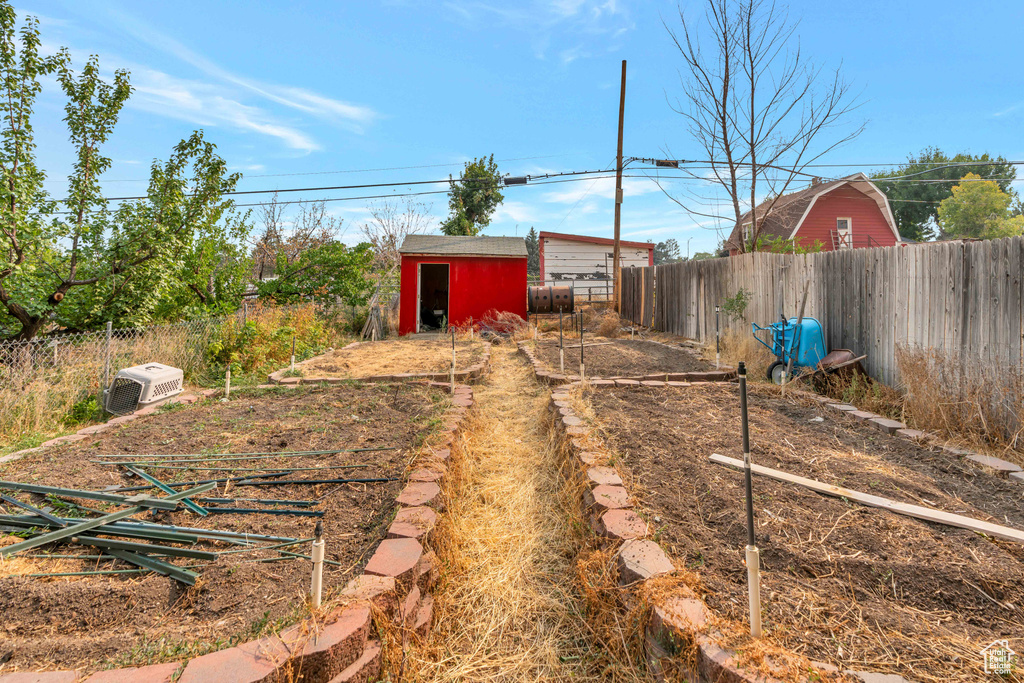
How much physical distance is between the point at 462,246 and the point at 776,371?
401 inches

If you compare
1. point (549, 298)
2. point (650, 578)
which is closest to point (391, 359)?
point (549, 298)

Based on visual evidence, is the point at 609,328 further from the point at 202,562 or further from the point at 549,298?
the point at 202,562

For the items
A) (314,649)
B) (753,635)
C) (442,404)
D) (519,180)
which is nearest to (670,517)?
(753,635)

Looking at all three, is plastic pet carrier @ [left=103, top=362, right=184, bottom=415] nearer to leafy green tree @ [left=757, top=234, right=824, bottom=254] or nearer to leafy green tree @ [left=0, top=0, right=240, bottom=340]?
leafy green tree @ [left=0, top=0, right=240, bottom=340]

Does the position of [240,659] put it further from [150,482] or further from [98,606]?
[150,482]

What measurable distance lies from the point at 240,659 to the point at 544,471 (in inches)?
111

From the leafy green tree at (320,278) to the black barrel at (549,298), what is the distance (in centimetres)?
482

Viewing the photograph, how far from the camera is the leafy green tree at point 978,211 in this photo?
3259 cm

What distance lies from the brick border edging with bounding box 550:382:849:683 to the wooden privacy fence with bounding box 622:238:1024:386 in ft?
11.6

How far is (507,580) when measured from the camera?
9.10 feet

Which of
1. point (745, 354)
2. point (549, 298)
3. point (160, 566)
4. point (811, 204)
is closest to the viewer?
point (160, 566)

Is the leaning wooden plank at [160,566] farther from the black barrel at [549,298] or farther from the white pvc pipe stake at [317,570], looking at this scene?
the black barrel at [549,298]

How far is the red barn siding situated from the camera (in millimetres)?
21828

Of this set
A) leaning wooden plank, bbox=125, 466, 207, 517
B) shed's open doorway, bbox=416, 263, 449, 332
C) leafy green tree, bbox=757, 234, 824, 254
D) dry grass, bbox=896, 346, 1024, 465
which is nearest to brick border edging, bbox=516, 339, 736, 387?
dry grass, bbox=896, 346, 1024, 465
